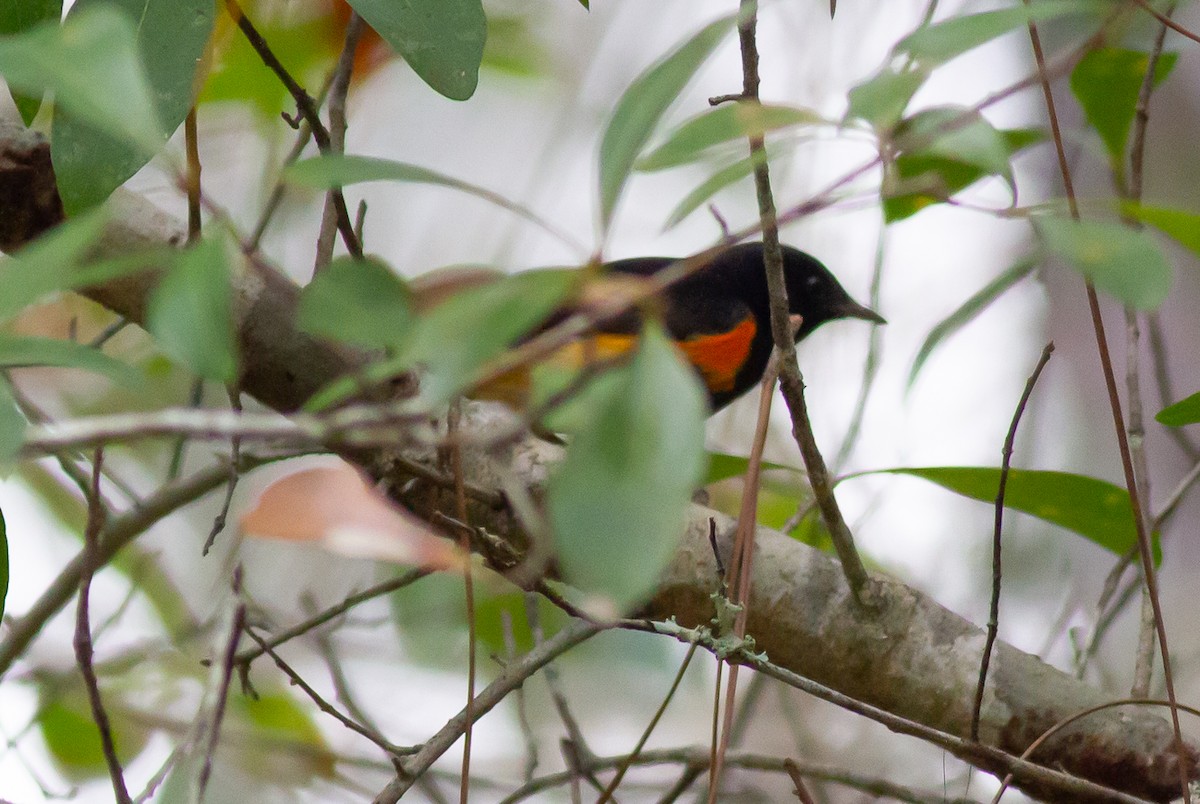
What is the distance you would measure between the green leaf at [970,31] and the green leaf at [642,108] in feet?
0.35

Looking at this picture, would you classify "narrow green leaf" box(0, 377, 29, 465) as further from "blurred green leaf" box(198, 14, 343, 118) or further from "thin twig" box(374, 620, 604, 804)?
"blurred green leaf" box(198, 14, 343, 118)

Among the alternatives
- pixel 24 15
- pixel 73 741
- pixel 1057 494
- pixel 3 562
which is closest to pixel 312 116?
pixel 24 15

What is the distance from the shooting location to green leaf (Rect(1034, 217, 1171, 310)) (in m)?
0.50

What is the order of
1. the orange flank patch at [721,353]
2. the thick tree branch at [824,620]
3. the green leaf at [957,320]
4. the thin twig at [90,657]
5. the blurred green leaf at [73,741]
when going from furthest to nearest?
the orange flank patch at [721,353]
the blurred green leaf at [73,741]
the thick tree branch at [824,620]
the green leaf at [957,320]
the thin twig at [90,657]

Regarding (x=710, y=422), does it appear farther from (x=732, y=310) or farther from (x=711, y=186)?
(x=711, y=186)

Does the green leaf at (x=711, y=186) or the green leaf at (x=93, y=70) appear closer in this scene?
the green leaf at (x=93, y=70)

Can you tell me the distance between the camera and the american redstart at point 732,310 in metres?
2.63

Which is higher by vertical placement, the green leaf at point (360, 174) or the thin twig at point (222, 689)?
the green leaf at point (360, 174)

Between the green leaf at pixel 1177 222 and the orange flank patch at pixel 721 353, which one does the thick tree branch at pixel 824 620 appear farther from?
the orange flank patch at pixel 721 353

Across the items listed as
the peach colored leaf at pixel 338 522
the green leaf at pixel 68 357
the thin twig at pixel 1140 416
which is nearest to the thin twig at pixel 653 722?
the peach colored leaf at pixel 338 522

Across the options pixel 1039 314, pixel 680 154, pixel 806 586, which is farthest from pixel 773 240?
pixel 1039 314

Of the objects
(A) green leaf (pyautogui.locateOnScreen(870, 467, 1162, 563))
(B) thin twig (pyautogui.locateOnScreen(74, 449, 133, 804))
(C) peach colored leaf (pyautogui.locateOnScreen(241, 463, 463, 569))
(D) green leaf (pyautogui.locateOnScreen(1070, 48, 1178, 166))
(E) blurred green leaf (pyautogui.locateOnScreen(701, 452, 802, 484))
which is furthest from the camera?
(D) green leaf (pyautogui.locateOnScreen(1070, 48, 1178, 166))

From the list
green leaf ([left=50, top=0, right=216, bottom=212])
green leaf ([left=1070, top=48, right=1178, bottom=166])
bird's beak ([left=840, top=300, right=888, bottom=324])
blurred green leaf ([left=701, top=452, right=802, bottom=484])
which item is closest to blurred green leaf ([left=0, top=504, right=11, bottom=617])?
green leaf ([left=50, top=0, right=216, bottom=212])

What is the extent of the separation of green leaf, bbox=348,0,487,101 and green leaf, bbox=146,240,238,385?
0.56 meters
